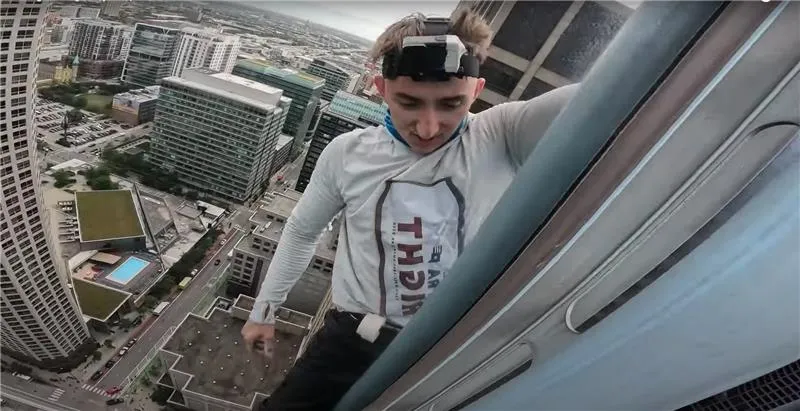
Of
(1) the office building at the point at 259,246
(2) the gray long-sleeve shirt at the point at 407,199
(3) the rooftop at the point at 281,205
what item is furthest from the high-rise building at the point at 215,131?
(2) the gray long-sleeve shirt at the point at 407,199

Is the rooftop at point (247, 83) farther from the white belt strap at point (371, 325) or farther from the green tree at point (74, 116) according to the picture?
the white belt strap at point (371, 325)

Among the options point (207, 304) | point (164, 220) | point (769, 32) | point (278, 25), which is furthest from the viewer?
point (164, 220)

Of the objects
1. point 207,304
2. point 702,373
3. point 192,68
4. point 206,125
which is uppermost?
point 702,373

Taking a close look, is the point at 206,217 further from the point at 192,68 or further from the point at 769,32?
the point at 769,32

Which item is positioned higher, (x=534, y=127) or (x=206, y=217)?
(x=534, y=127)

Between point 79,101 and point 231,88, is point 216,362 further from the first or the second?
point 231,88

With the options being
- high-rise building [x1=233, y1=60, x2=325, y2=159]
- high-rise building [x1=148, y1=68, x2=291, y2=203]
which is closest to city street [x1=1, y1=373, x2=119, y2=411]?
high-rise building [x1=148, y1=68, x2=291, y2=203]

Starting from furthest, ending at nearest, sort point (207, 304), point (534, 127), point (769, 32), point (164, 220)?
point (164, 220) < point (207, 304) < point (534, 127) < point (769, 32)

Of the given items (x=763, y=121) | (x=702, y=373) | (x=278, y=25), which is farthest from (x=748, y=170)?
(x=278, y=25)
